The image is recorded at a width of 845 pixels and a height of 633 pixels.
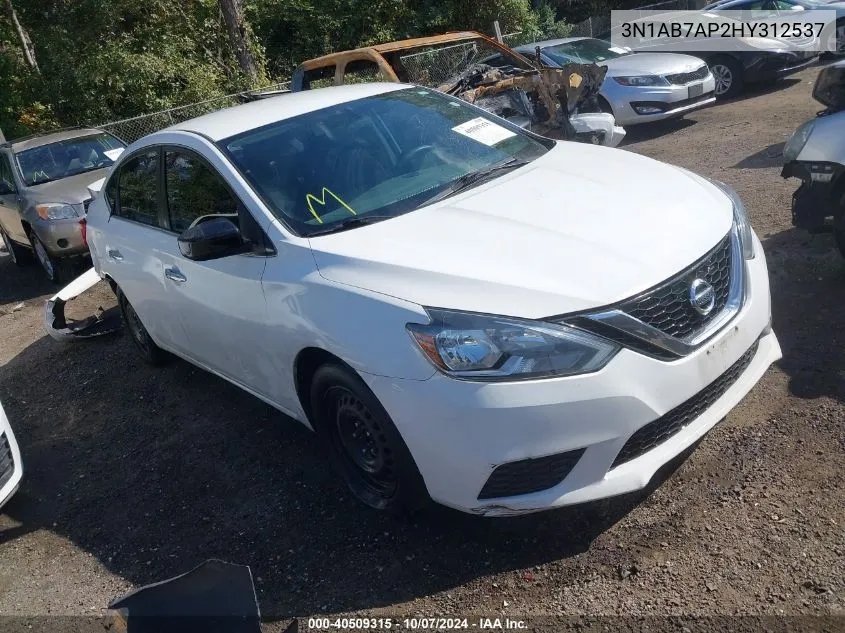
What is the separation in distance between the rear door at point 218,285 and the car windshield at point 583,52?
7941mm

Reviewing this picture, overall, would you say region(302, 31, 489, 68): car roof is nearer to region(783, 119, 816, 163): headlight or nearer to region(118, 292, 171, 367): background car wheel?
region(118, 292, 171, 367): background car wheel

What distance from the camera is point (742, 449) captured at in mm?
3439

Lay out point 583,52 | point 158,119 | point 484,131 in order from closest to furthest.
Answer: point 484,131 < point 583,52 < point 158,119

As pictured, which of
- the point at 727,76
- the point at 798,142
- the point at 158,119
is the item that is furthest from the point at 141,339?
the point at 727,76

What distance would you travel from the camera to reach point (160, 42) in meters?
16.3

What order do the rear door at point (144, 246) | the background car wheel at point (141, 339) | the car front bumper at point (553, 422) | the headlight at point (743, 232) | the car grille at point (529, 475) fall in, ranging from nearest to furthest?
the car front bumper at point (553, 422)
the car grille at point (529, 475)
the headlight at point (743, 232)
the rear door at point (144, 246)
the background car wheel at point (141, 339)

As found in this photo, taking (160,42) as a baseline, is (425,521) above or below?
below

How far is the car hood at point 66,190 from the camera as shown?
27.9 ft

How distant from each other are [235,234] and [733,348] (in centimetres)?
221

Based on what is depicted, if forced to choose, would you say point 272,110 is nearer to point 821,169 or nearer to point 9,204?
point 821,169

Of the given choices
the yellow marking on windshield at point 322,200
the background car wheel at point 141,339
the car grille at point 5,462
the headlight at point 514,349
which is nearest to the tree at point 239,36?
the background car wheel at point 141,339

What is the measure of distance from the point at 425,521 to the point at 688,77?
29.4ft

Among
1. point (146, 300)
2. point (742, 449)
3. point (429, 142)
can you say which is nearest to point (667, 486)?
point (742, 449)

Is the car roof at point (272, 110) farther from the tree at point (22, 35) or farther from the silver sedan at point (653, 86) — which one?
the tree at point (22, 35)
